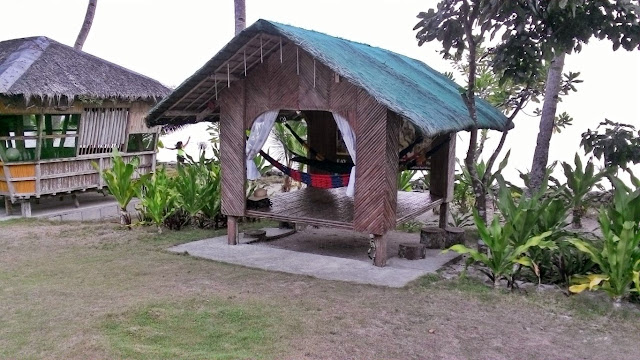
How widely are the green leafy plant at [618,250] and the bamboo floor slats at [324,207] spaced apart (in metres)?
2.28

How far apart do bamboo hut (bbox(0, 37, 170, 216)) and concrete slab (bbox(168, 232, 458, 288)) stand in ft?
13.6

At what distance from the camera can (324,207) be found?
8.17m

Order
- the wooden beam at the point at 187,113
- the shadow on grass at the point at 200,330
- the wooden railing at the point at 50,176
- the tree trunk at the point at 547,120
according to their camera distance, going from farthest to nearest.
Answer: the wooden railing at the point at 50,176
the tree trunk at the point at 547,120
the wooden beam at the point at 187,113
the shadow on grass at the point at 200,330

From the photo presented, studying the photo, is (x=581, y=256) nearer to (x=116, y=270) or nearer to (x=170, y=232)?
(x=116, y=270)

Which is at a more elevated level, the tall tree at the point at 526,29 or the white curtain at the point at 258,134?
the tall tree at the point at 526,29

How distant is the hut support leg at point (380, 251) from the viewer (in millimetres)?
6797

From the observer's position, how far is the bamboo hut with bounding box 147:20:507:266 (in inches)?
254

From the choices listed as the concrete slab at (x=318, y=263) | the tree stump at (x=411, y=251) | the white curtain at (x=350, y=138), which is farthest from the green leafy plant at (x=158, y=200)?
the tree stump at (x=411, y=251)

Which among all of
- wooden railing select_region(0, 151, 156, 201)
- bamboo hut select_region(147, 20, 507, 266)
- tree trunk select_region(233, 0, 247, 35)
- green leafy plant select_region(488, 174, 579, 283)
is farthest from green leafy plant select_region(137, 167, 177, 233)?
tree trunk select_region(233, 0, 247, 35)

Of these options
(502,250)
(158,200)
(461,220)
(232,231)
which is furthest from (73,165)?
(502,250)

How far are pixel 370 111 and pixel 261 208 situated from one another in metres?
2.24

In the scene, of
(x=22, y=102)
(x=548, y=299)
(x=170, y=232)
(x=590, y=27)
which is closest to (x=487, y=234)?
(x=548, y=299)

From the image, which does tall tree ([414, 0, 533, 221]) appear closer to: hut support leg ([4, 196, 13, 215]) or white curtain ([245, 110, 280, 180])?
white curtain ([245, 110, 280, 180])

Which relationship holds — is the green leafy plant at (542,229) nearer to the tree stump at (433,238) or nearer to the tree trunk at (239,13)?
the tree stump at (433,238)
